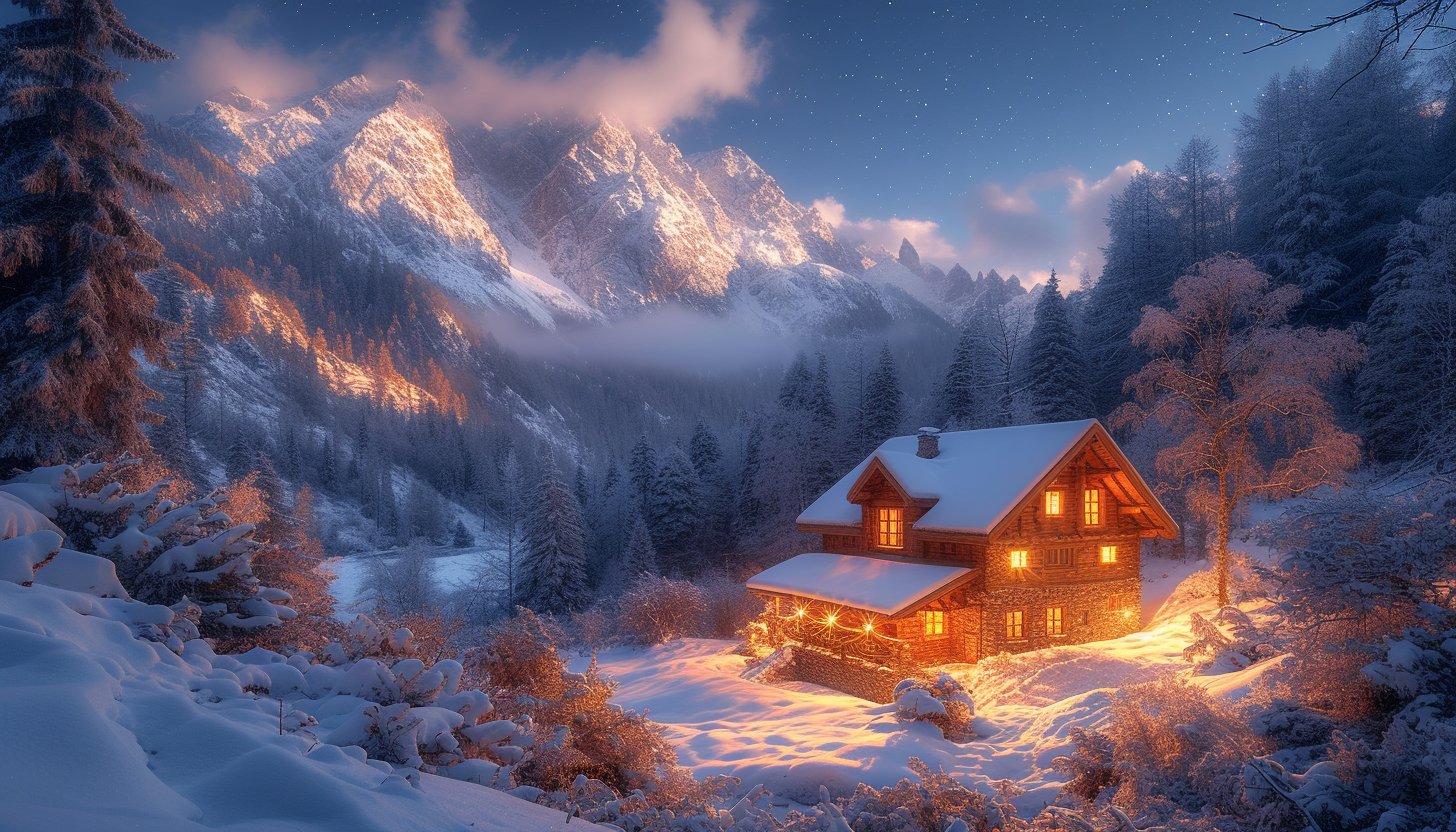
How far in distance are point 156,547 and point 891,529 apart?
1887cm

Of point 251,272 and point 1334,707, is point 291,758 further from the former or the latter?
point 251,272

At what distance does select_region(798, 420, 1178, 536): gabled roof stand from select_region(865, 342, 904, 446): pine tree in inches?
745

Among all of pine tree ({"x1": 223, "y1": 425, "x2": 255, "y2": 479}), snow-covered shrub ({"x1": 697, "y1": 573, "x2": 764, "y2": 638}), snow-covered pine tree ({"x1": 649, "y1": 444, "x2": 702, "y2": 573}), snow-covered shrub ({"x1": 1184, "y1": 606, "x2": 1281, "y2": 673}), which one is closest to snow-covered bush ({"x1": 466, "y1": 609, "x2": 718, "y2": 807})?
snow-covered shrub ({"x1": 1184, "y1": 606, "x2": 1281, "y2": 673})

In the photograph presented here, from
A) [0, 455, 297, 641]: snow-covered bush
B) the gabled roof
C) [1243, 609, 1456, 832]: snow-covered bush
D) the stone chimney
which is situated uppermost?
the stone chimney

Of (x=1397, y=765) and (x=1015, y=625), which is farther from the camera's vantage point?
(x=1015, y=625)

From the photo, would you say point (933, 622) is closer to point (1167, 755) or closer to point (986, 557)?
point (986, 557)

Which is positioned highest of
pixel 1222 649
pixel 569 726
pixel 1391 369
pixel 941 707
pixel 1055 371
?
pixel 1055 371

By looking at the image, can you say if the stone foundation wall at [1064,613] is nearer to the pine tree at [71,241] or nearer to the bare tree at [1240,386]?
the bare tree at [1240,386]

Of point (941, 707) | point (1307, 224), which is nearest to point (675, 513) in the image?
point (941, 707)

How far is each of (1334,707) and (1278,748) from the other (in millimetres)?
697

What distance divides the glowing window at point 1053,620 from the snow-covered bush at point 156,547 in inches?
782

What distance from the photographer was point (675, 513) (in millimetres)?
44906

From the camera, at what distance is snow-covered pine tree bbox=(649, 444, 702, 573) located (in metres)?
44.5

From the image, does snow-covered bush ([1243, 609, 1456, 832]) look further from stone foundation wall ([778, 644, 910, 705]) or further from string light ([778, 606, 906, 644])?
string light ([778, 606, 906, 644])
